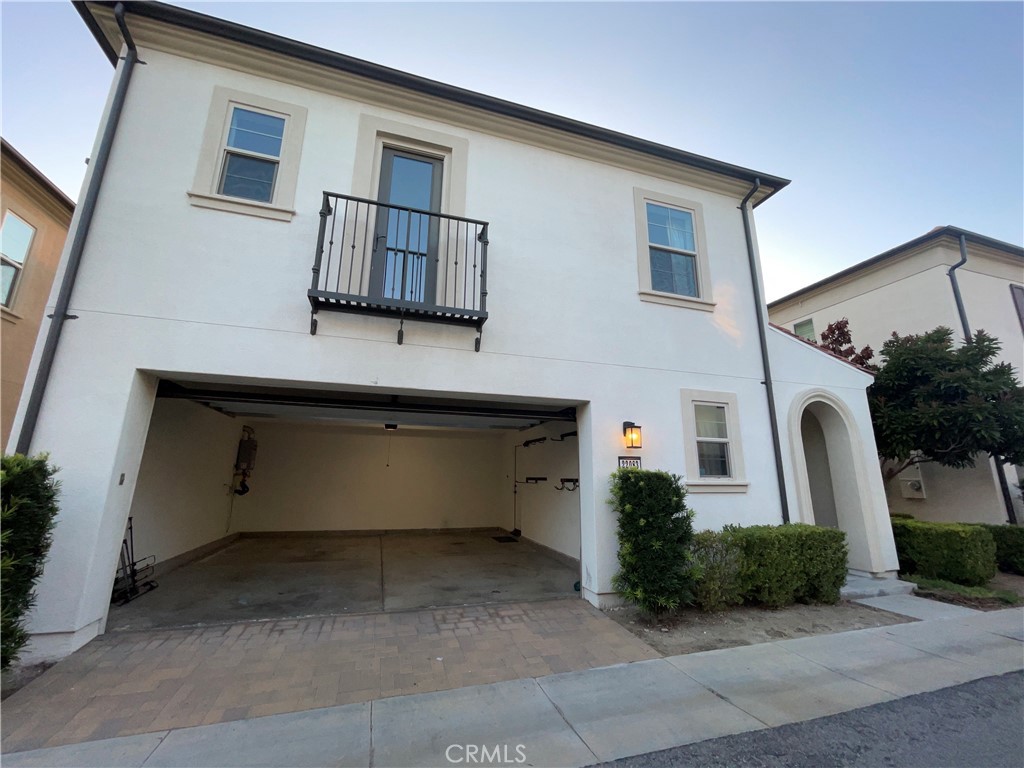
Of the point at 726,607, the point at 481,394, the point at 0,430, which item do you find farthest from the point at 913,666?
the point at 0,430

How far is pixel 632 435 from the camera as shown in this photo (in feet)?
17.3

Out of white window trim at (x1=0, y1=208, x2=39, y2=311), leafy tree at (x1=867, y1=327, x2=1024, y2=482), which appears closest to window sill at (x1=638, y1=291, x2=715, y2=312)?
leafy tree at (x1=867, y1=327, x2=1024, y2=482)

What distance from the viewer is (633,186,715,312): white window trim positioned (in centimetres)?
605

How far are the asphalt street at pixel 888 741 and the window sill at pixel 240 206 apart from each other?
5702 mm

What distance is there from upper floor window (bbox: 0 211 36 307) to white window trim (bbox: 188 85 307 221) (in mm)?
5231

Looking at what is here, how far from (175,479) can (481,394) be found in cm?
503

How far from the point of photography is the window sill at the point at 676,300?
5.97m

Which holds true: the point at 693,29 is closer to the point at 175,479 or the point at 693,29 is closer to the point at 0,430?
the point at 175,479

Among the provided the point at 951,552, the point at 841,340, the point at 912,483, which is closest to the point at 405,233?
the point at 951,552

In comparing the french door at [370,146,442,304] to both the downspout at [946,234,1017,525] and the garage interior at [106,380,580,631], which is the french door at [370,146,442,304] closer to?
the garage interior at [106,380,580,631]

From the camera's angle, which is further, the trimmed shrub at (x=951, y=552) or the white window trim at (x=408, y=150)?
the trimmed shrub at (x=951, y=552)

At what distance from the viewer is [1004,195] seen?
7344 mm

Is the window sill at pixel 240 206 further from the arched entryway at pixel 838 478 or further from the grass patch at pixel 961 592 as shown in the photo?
the grass patch at pixel 961 592

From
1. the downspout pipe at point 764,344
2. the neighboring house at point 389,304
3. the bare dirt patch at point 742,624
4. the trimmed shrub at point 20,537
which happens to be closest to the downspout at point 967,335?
the neighboring house at point 389,304
